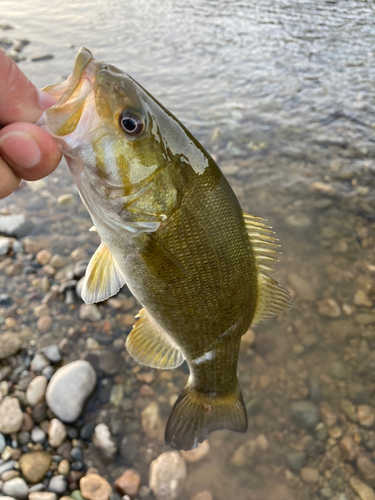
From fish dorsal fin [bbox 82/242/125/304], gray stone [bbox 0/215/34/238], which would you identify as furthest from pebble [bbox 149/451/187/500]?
gray stone [bbox 0/215/34/238]

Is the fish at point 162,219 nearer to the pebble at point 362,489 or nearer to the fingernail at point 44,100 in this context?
the fingernail at point 44,100

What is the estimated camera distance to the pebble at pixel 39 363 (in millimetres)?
2973

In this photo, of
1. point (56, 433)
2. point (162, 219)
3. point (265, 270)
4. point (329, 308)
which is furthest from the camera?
point (329, 308)

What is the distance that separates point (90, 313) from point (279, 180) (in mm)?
3144

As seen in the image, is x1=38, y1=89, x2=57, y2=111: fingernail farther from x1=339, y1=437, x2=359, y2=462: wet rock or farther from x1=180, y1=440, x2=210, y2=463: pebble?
x1=339, y1=437, x2=359, y2=462: wet rock

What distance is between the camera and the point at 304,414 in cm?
298

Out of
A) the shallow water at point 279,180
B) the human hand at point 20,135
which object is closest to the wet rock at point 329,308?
the shallow water at point 279,180

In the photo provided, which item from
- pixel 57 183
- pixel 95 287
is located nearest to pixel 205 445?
pixel 95 287

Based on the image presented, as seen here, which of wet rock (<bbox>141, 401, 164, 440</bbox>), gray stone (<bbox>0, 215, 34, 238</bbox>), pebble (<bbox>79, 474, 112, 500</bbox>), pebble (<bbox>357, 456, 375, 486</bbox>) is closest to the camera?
pebble (<bbox>79, 474, 112, 500</bbox>)

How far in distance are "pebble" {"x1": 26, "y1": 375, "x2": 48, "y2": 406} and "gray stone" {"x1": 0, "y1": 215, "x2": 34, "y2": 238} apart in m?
1.98

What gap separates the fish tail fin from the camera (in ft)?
7.71

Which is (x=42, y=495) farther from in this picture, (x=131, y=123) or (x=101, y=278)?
(x=131, y=123)

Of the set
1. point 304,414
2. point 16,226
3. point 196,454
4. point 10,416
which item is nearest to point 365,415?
point 304,414

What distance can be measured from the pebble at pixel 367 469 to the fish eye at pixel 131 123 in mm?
2860
